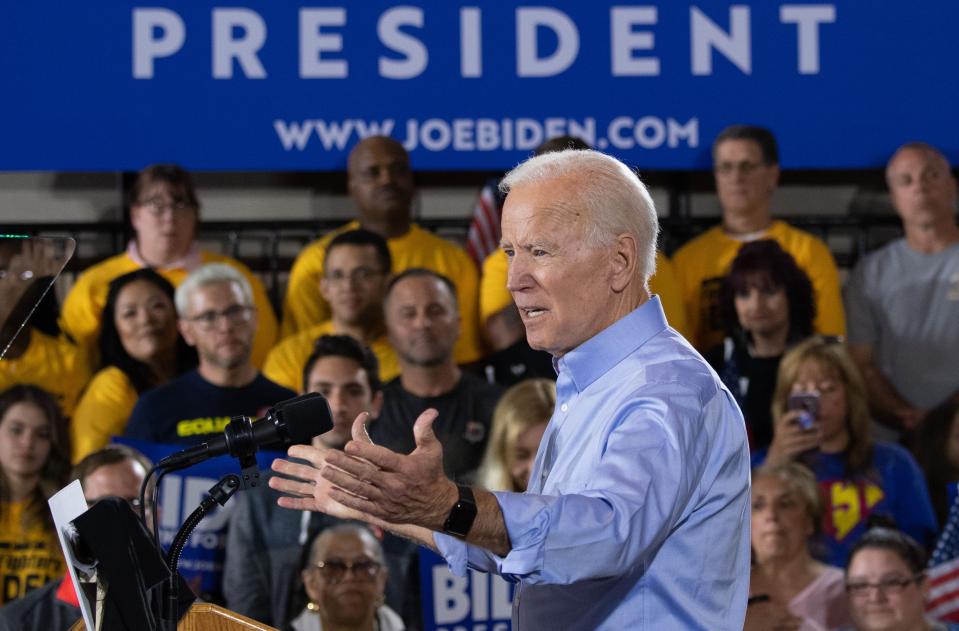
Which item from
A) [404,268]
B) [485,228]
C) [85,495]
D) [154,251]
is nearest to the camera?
[85,495]

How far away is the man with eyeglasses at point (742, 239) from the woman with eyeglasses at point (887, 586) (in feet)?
3.32

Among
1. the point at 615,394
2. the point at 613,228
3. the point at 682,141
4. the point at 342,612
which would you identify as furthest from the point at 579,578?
the point at 682,141

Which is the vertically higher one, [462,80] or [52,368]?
[462,80]

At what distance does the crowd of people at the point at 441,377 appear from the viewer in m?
4.30

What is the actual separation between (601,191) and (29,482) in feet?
10.1

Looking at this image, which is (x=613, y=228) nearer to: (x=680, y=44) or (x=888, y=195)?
(x=680, y=44)

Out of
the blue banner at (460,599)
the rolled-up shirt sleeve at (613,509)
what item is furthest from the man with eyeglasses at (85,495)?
the rolled-up shirt sleeve at (613,509)

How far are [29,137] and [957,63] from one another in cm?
366

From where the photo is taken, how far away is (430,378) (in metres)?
4.64

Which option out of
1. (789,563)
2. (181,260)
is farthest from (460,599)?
(181,260)

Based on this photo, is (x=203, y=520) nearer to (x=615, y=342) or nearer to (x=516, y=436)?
(x=516, y=436)

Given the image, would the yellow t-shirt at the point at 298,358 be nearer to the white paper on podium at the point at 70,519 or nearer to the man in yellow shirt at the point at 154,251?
the man in yellow shirt at the point at 154,251

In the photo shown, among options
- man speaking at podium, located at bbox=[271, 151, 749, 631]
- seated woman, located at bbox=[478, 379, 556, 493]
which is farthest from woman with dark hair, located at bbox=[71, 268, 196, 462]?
man speaking at podium, located at bbox=[271, 151, 749, 631]

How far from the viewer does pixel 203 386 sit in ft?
15.2
